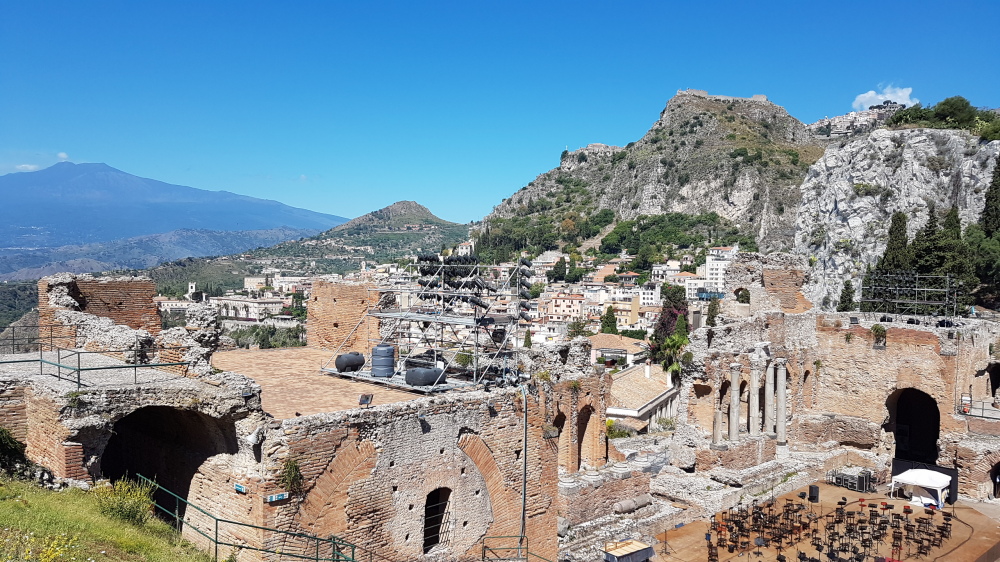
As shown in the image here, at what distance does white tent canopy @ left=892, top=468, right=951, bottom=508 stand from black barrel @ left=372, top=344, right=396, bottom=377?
2145cm

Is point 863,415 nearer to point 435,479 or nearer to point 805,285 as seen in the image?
point 805,285

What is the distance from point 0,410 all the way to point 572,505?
14074 millimetres

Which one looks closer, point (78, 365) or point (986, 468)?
point (78, 365)

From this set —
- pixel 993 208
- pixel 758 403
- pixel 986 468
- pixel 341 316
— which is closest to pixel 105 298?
pixel 341 316

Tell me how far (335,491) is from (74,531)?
4091 mm

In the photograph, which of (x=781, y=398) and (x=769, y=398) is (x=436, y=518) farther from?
(x=781, y=398)

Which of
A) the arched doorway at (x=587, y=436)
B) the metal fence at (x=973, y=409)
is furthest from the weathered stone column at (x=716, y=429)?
the metal fence at (x=973, y=409)

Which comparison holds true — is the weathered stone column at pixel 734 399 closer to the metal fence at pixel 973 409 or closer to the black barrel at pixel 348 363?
the metal fence at pixel 973 409

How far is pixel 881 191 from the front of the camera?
76875 millimetres

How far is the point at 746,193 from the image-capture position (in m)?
170

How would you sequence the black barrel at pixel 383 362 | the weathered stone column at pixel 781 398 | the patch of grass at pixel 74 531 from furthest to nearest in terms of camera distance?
the weathered stone column at pixel 781 398 < the black barrel at pixel 383 362 < the patch of grass at pixel 74 531

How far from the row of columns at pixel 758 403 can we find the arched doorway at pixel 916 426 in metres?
7.80

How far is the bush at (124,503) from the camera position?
35.2 feet

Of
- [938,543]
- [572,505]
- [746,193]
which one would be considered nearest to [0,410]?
[572,505]
